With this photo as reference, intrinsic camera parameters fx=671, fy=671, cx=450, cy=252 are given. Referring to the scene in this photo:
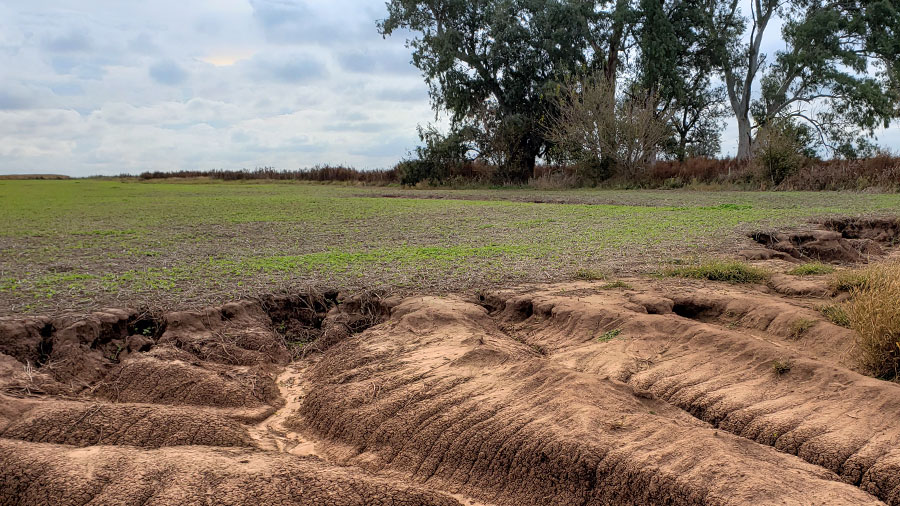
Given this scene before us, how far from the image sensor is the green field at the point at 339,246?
21.7 feet

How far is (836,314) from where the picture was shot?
480cm

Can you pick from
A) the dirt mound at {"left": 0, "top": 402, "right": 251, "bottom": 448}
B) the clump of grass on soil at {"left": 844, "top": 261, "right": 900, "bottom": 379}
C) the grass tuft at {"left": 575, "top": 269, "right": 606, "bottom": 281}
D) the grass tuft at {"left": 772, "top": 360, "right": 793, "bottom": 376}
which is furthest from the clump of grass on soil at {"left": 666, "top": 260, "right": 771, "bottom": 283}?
the dirt mound at {"left": 0, "top": 402, "right": 251, "bottom": 448}

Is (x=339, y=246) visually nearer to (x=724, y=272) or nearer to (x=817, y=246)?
(x=724, y=272)

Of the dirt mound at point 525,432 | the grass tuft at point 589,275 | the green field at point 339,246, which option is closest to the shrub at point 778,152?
the green field at point 339,246

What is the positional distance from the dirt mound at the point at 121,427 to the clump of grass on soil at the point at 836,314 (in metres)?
4.05

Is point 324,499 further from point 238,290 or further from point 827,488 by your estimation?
point 238,290

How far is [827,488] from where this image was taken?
297 centimetres

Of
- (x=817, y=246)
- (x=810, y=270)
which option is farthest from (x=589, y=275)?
(x=817, y=246)

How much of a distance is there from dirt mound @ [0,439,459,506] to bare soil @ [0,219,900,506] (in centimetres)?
1

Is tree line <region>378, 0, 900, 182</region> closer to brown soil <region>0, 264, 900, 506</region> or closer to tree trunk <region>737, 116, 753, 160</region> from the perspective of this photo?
tree trunk <region>737, 116, 753, 160</region>

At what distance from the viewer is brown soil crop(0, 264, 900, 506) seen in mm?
3168

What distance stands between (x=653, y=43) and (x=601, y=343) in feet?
98.5

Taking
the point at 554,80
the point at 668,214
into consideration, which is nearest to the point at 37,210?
the point at 668,214

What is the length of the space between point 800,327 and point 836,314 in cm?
32
